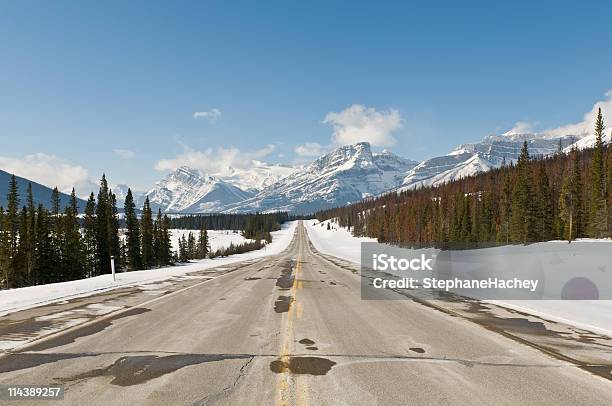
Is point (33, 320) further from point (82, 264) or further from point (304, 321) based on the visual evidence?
point (82, 264)

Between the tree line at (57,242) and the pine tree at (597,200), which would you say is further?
the pine tree at (597,200)

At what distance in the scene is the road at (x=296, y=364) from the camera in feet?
15.5

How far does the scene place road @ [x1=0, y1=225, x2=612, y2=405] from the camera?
15.5ft

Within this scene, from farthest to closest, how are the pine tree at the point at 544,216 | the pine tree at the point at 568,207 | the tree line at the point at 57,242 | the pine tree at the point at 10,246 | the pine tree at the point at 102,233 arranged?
the pine tree at the point at 544,216 → the pine tree at the point at 568,207 → the pine tree at the point at 102,233 → the tree line at the point at 57,242 → the pine tree at the point at 10,246

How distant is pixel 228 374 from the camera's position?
5402 mm

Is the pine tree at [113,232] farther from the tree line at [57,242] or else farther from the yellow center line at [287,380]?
the yellow center line at [287,380]

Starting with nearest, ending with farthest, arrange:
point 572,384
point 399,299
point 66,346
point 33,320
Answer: point 572,384 → point 66,346 → point 33,320 → point 399,299

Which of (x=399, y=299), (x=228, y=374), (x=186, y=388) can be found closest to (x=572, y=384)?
(x=228, y=374)

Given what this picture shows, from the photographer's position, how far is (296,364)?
5883 mm

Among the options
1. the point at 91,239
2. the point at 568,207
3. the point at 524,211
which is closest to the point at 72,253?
the point at 91,239

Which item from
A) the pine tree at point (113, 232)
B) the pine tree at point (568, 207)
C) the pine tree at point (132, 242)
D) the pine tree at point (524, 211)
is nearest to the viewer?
the pine tree at point (113, 232)

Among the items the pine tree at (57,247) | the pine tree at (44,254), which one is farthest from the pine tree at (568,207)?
the pine tree at (44,254)

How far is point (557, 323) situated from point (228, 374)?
8.69 meters

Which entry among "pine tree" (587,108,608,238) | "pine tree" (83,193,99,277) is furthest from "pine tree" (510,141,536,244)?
"pine tree" (83,193,99,277)
